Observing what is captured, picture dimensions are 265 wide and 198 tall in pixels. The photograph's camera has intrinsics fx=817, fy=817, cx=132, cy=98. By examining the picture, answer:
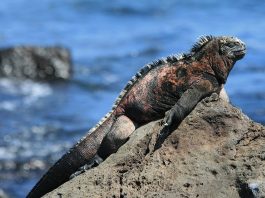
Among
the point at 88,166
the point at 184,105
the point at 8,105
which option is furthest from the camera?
the point at 8,105

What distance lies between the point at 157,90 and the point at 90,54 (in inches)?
504

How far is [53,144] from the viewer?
11.7 metres

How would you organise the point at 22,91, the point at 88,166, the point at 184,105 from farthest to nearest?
1. the point at 22,91
2. the point at 88,166
3. the point at 184,105

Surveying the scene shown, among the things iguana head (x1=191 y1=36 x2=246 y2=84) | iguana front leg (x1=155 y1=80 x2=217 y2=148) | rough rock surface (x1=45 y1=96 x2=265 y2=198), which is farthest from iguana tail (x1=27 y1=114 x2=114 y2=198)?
iguana head (x1=191 y1=36 x2=246 y2=84)

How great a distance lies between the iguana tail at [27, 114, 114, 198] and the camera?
596 centimetres

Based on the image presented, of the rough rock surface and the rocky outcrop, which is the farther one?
the rocky outcrop

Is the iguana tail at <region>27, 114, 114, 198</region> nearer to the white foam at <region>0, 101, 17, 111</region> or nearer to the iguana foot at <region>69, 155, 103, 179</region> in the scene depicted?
the iguana foot at <region>69, 155, 103, 179</region>

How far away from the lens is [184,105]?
5.33 metres

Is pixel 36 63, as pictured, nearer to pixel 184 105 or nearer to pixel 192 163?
pixel 184 105

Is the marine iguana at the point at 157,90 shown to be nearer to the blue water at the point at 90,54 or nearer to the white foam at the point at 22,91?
the blue water at the point at 90,54

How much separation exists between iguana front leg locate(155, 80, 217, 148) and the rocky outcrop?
10829mm

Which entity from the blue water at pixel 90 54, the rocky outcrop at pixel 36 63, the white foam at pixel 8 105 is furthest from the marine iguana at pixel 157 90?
the rocky outcrop at pixel 36 63

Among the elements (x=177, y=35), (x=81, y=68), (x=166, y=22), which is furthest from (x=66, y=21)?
(x=81, y=68)

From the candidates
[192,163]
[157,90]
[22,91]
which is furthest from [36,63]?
[192,163]
